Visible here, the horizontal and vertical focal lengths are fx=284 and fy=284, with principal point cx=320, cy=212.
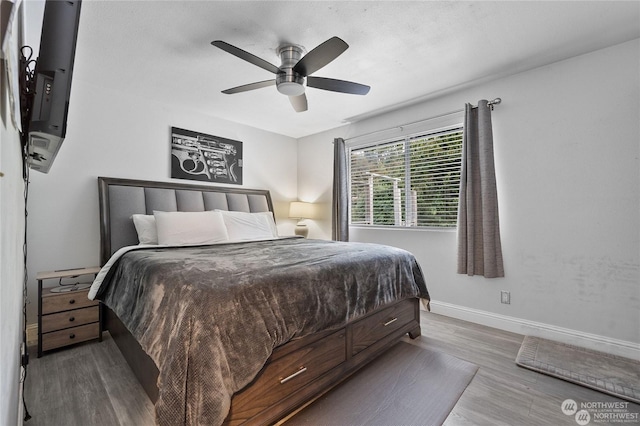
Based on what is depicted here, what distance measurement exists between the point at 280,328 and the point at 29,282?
2.66 m

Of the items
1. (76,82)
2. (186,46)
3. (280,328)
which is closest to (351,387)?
(280,328)

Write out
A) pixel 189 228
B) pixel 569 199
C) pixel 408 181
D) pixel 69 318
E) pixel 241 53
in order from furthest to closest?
pixel 408 181 → pixel 189 228 → pixel 569 199 → pixel 69 318 → pixel 241 53

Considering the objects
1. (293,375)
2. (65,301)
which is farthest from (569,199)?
(65,301)

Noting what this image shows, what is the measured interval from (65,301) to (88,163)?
1.40m

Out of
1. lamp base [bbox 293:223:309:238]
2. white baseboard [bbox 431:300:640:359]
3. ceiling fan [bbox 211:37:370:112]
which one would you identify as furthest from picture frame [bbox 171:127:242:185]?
white baseboard [bbox 431:300:640:359]

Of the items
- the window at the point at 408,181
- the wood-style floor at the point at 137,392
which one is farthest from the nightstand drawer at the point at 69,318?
the window at the point at 408,181

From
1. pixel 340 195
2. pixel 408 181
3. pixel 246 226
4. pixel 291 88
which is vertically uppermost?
pixel 291 88

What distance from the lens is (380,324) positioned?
7.05ft

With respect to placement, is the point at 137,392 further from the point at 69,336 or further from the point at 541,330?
the point at 541,330

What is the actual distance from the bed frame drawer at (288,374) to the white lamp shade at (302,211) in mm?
2754

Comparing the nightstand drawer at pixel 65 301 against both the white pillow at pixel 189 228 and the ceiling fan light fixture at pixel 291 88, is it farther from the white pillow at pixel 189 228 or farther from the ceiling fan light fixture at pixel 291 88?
the ceiling fan light fixture at pixel 291 88

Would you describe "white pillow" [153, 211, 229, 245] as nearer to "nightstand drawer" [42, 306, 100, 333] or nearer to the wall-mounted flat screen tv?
"nightstand drawer" [42, 306, 100, 333]

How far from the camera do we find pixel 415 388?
1.81 meters

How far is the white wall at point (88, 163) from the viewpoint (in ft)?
8.69
